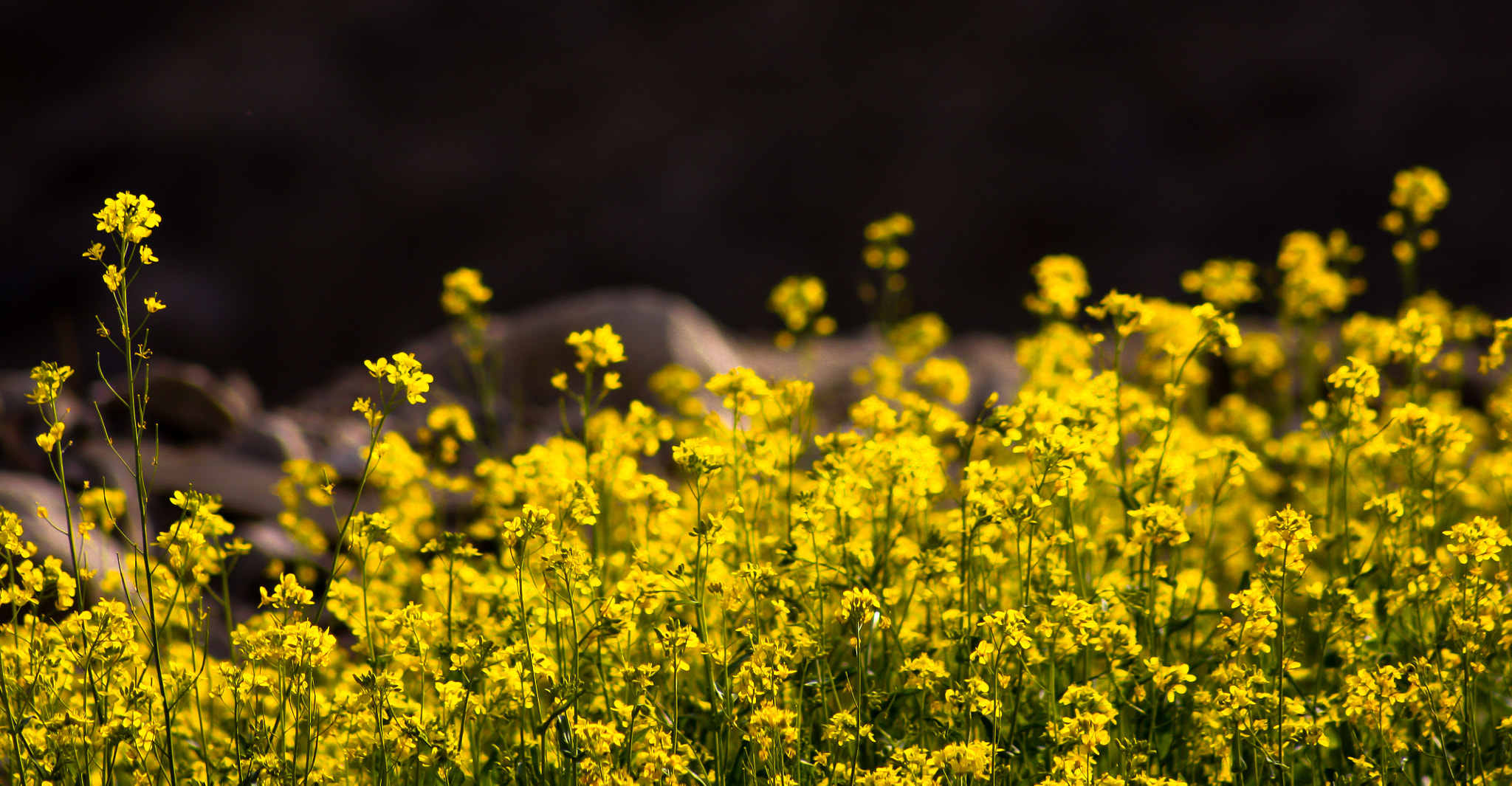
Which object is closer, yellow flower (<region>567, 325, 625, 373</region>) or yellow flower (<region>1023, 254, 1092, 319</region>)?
yellow flower (<region>567, 325, 625, 373</region>)

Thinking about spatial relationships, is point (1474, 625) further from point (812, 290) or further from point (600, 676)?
point (812, 290)

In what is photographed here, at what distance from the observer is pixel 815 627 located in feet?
6.03

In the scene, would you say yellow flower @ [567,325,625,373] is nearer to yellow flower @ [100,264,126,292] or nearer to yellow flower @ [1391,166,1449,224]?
yellow flower @ [100,264,126,292]

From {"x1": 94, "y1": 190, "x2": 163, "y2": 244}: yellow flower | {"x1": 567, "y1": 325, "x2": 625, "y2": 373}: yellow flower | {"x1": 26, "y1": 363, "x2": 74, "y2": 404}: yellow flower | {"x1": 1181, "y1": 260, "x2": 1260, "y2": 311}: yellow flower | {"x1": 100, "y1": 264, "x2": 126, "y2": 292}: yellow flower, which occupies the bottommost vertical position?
{"x1": 26, "y1": 363, "x2": 74, "y2": 404}: yellow flower

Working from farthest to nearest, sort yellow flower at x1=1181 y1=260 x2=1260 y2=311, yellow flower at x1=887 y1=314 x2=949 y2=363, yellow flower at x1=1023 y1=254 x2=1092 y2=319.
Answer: yellow flower at x1=1181 y1=260 x2=1260 y2=311, yellow flower at x1=887 y1=314 x2=949 y2=363, yellow flower at x1=1023 y1=254 x2=1092 y2=319

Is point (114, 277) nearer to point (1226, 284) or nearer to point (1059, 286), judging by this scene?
point (1059, 286)

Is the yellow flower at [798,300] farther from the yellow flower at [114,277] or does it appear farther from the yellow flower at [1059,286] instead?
the yellow flower at [114,277]

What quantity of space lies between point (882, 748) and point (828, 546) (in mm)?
383

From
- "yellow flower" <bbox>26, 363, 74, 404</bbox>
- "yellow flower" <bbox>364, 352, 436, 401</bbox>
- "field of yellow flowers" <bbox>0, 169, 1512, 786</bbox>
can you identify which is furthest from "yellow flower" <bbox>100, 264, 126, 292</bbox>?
"yellow flower" <bbox>364, 352, 436, 401</bbox>

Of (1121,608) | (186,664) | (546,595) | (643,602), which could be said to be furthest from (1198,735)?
(186,664)

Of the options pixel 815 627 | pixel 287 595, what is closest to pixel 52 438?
pixel 287 595

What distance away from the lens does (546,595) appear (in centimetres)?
208

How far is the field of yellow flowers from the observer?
1.68 meters

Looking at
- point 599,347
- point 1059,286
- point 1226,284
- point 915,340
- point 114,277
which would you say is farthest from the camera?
point 1226,284
